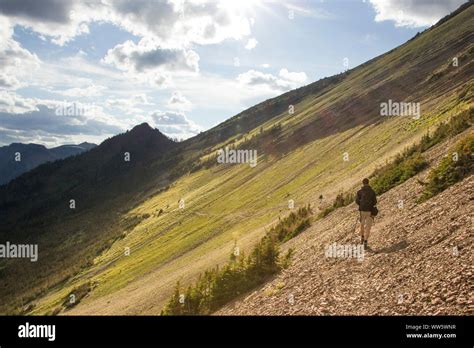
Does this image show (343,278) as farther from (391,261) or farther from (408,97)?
(408,97)

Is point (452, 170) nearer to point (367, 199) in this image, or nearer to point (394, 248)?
point (367, 199)

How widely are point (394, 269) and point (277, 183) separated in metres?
43.7

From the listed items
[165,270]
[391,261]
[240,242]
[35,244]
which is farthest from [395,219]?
[35,244]

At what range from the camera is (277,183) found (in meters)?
59.5

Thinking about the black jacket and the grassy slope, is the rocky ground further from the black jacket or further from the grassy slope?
the grassy slope

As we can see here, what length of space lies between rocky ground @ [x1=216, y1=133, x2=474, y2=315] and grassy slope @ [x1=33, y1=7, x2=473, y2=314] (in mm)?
10264

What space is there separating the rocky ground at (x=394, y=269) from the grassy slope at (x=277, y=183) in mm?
10264

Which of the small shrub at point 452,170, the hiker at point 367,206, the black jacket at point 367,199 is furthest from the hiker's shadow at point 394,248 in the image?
the small shrub at point 452,170

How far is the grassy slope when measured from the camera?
3812 centimetres

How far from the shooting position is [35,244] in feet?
384

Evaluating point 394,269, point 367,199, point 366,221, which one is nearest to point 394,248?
point 366,221

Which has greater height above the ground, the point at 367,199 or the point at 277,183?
the point at 277,183

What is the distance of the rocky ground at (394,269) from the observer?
13055 mm

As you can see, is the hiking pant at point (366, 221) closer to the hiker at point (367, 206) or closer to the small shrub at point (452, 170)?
the hiker at point (367, 206)
